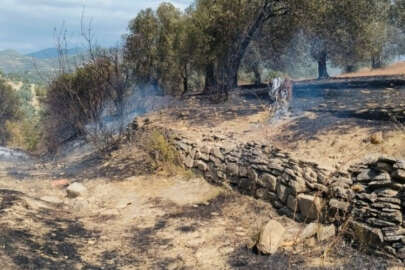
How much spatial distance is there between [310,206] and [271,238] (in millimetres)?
792

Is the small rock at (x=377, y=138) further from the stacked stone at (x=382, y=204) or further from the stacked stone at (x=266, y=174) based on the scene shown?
the stacked stone at (x=266, y=174)

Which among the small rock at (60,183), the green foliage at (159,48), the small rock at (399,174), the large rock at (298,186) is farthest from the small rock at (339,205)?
the green foliage at (159,48)

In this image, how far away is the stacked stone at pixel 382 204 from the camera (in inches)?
164

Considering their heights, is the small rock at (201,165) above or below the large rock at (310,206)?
above

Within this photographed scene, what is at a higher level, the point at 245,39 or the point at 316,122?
the point at 245,39

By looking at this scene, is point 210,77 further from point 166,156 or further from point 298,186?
point 298,186

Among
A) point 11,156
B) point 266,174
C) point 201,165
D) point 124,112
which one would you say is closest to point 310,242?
point 266,174

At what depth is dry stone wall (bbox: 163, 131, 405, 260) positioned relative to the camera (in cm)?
429

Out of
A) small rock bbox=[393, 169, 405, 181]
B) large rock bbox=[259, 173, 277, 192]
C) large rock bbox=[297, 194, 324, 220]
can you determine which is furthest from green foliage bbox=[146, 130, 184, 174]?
small rock bbox=[393, 169, 405, 181]

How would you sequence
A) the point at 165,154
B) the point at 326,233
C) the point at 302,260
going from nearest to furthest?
the point at 302,260 → the point at 326,233 → the point at 165,154

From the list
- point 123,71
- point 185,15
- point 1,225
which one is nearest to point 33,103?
point 185,15

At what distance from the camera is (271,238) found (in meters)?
4.68

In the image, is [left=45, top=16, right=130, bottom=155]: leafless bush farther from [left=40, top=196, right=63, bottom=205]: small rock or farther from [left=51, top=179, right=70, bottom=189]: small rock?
[left=40, top=196, right=63, bottom=205]: small rock

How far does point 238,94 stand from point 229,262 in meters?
8.21
